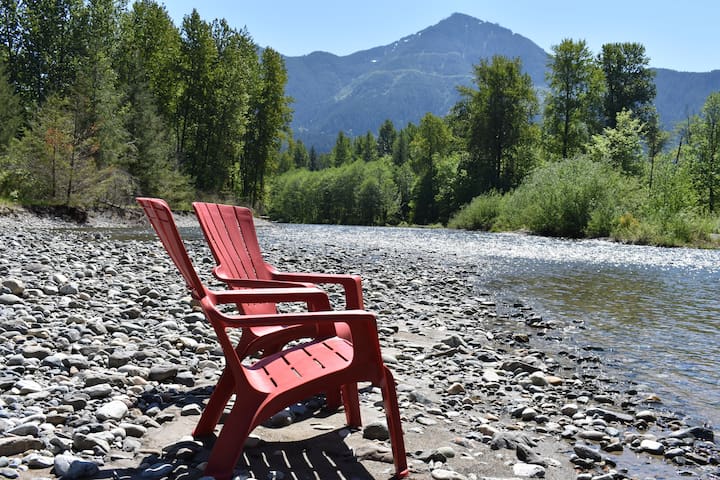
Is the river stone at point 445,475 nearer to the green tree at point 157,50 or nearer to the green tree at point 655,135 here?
the green tree at point 157,50

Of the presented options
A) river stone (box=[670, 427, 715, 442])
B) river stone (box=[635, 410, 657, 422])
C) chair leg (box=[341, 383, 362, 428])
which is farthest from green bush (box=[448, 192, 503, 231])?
chair leg (box=[341, 383, 362, 428])

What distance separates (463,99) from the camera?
6047 centimetres

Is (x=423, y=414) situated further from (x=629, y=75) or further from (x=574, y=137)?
(x=629, y=75)

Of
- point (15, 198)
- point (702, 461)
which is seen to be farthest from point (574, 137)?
point (702, 461)

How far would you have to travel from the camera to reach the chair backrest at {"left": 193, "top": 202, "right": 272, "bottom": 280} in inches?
156

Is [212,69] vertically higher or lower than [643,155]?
higher

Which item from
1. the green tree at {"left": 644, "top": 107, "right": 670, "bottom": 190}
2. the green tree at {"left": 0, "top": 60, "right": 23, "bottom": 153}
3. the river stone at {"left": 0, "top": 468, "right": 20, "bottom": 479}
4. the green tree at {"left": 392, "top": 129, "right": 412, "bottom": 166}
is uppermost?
the green tree at {"left": 392, "top": 129, "right": 412, "bottom": 166}

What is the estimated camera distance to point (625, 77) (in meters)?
58.7

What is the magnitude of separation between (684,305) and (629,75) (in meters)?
57.4

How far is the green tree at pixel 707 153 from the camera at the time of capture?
177 feet

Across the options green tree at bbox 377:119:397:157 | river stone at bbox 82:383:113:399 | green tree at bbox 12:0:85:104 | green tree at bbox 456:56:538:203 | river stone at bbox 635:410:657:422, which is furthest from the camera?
green tree at bbox 377:119:397:157

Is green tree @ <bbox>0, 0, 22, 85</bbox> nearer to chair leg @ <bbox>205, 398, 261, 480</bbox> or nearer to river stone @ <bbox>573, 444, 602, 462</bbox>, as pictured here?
chair leg @ <bbox>205, 398, 261, 480</bbox>

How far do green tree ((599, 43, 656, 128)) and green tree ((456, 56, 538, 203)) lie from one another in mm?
9344

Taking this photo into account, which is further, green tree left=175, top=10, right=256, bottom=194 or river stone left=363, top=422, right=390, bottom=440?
green tree left=175, top=10, right=256, bottom=194
